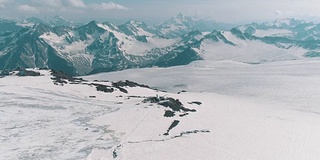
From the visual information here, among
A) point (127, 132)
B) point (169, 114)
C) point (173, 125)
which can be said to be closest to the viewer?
point (127, 132)

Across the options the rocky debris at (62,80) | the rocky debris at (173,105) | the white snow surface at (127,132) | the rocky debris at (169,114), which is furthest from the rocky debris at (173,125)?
the rocky debris at (62,80)

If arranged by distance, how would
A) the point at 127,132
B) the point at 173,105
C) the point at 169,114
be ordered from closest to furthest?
1. the point at 127,132
2. the point at 169,114
3. the point at 173,105

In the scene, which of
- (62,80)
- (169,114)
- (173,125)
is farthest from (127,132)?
(62,80)

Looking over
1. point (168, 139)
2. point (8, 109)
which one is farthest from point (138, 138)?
point (8, 109)

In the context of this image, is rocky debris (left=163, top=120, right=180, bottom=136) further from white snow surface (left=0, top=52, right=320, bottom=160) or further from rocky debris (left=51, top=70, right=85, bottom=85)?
rocky debris (left=51, top=70, right=85, bottom=85)

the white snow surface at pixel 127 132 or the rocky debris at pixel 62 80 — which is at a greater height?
the rocky debris at pixel 62 80

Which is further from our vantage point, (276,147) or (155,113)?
(155,113)

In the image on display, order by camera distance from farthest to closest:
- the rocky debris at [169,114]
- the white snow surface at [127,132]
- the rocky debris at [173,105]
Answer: the rocky debris at [173,105], the rocky debris at [169,114], the white snow surface at [127,132]

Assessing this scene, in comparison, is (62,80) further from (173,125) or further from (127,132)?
(127,132)

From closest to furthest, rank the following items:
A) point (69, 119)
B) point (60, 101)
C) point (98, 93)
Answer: point (69, 119)
point (60, 101)
point (98, 93)

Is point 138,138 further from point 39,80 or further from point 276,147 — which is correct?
point 39,80

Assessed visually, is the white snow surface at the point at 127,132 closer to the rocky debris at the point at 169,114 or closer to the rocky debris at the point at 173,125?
the rocky debris at the point at 173,125
